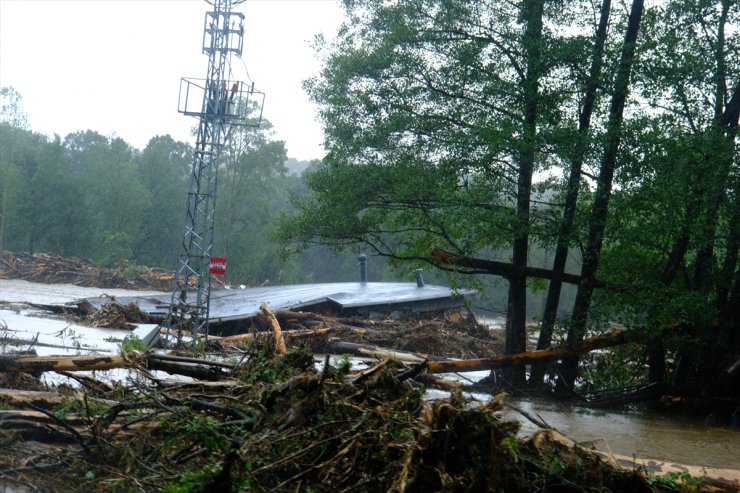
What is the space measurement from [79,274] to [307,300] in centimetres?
2630

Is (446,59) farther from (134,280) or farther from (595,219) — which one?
(134,280)

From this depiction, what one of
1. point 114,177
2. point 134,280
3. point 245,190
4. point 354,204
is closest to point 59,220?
point 114,177

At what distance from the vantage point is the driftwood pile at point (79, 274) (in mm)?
44500

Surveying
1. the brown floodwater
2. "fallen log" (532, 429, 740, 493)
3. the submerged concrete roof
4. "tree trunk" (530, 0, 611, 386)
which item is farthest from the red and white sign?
"fallen log" (532, 429, 740, 493)

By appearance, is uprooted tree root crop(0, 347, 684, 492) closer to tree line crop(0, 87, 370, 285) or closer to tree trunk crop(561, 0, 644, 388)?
tree trunk crop(561, 0, 644, 388)

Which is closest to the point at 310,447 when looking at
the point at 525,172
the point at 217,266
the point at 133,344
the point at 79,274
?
the point at 133,344

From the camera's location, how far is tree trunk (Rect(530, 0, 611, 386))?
1382 centimetres

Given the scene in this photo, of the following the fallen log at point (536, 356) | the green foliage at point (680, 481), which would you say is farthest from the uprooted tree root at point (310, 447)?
the fallen log at point (536, 356)

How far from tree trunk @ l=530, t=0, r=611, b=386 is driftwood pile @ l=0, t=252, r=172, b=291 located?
107ft

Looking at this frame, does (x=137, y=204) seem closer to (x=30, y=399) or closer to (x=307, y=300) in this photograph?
(x=307, y=300)

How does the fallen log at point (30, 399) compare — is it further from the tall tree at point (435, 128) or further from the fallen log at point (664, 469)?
the tall tree at point (435, 128)

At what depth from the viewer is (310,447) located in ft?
17.4

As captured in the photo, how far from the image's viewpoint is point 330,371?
21.1 ft

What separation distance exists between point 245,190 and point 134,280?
22418 mm
